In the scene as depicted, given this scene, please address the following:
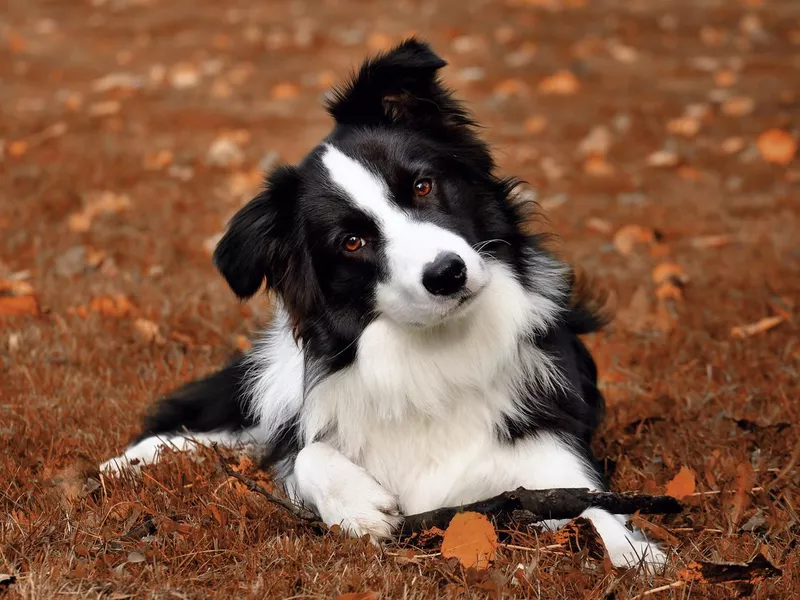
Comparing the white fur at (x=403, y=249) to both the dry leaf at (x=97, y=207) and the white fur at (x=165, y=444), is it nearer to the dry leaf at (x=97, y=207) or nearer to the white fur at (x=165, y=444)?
the white fur at (x=165, y=444)

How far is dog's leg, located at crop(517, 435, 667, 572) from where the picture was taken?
9.13 ft

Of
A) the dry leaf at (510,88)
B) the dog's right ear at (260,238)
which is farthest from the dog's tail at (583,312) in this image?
the dry leaf at (510,88)

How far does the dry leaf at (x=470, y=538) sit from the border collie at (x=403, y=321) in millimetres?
252

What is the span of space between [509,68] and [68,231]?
6.30 meters

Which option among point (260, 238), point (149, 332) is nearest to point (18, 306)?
point (149, 332)

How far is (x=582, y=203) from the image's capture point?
7445 mm

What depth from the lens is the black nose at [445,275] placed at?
9.16 ft

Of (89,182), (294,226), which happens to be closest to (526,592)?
(294,226)

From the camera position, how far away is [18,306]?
520cm

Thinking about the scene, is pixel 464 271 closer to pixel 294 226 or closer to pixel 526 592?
pixel 294 226

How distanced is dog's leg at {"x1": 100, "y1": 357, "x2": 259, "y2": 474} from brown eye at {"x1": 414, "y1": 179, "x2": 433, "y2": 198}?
1.22 metres

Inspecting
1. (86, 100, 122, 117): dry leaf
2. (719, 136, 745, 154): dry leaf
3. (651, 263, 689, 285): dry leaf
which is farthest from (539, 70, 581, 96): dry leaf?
(651, 263, 689, 285): dry leaf

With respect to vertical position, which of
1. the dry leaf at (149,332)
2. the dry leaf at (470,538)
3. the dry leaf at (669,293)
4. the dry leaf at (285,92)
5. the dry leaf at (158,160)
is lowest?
the dry leaf at (669,293)

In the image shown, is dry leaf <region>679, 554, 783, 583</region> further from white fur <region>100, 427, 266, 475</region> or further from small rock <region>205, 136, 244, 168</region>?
small rock <region>205, 136, 244, 168</region>
